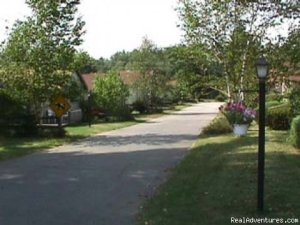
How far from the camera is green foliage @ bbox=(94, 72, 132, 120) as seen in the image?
1759 inches

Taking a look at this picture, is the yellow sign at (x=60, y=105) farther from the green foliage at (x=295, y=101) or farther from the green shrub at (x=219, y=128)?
the green foliage at (x=295, y=101)

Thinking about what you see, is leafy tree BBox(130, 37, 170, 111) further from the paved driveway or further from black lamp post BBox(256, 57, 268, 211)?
black lamp post BBox(256, 57, 268, 211)

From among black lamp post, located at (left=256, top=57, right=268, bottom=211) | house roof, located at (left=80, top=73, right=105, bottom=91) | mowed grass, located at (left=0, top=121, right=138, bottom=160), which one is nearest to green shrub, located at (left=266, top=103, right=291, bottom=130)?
mowed grass, located at (left=0, top=121, right=138, bottom=160)

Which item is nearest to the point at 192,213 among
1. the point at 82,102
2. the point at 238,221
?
the point at 238,221

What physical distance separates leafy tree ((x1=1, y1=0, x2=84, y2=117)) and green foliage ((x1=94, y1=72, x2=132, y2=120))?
752 inches

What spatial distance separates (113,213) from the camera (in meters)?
8.95

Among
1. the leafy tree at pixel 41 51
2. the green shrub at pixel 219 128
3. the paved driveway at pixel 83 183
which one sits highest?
the leafy tree at pixel 41 51

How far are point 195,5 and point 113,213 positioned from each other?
17.5 metres

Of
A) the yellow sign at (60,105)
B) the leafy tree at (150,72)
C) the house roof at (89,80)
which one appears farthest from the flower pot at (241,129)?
the leafy tree at (150,72)

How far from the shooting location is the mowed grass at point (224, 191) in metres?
8.20

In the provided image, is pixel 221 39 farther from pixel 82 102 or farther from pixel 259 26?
pixel 82 102

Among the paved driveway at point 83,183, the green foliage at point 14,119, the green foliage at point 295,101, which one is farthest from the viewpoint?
the green foliage at point 14,119

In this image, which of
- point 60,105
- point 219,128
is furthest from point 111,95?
point 219,128

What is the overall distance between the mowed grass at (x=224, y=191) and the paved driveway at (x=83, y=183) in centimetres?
45
